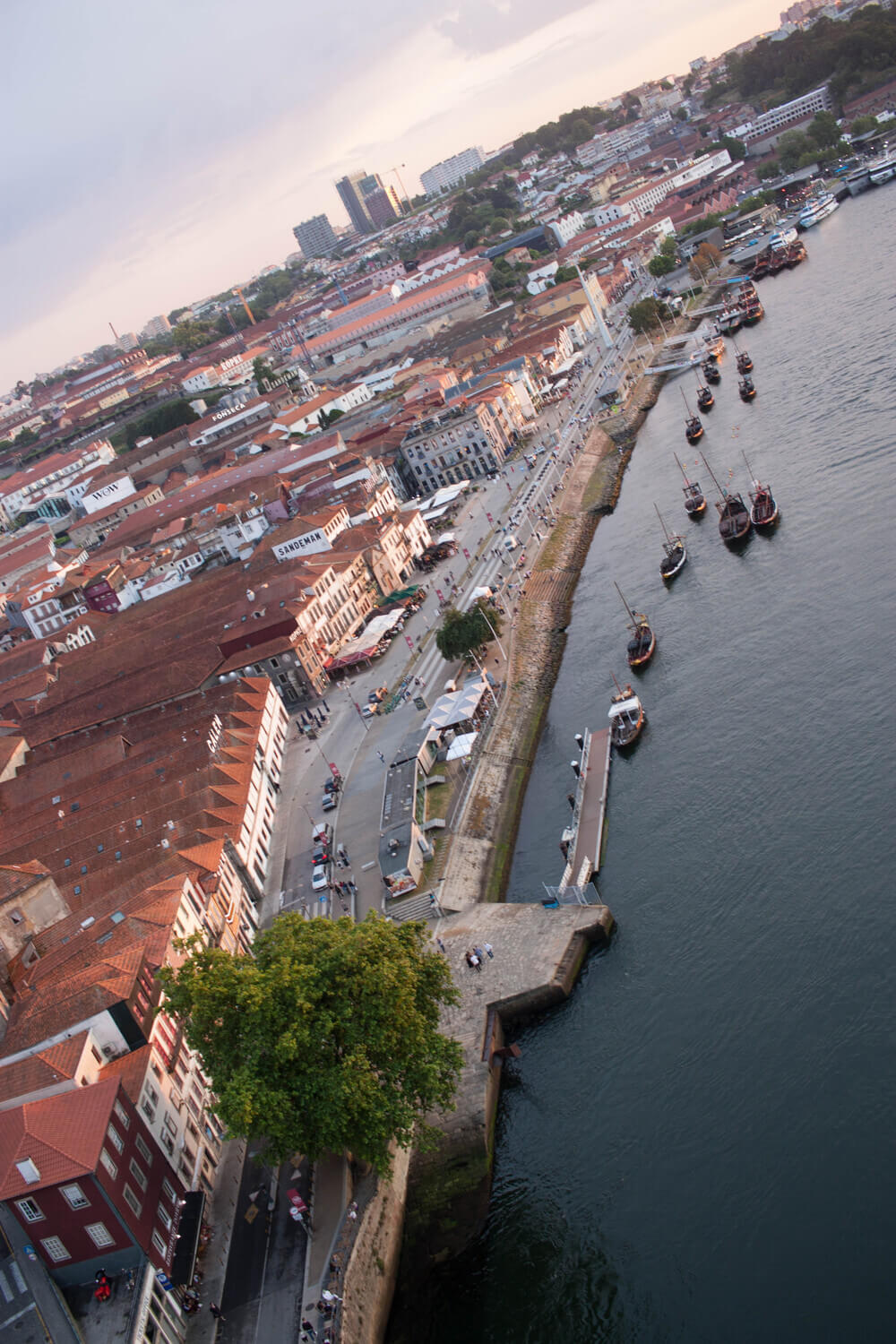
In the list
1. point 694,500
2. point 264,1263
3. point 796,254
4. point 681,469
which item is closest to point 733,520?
point 694,500

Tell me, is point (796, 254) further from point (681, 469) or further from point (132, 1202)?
point (132, 1202)

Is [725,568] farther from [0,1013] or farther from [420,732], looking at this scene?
[0,1013]

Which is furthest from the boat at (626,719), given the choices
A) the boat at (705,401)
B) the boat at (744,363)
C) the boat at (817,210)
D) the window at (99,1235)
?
the boat at (817,210)

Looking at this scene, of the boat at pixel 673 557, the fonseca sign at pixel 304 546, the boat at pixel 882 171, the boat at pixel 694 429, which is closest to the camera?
the boat at pixel 673 557

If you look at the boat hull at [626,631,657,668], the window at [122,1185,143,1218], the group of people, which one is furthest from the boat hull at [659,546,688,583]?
the window at [122,1185,143,1218]

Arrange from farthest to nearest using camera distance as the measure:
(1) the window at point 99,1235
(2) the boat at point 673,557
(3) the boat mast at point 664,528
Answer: (3) the boat mast at point 664,528
(2) the boat at point 673,557
(1) the window at point 99,1235

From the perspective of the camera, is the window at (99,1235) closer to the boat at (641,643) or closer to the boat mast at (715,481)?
the boat at (641,643)

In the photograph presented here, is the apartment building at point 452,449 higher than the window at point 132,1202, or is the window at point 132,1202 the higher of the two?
the apartment building at point 452,449
